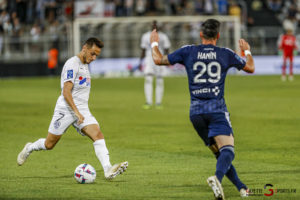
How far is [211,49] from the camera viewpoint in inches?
301

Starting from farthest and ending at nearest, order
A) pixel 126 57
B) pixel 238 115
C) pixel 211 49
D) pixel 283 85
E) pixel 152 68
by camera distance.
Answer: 1. pixel 126 57
2. pixel 283 85
3. pixel 152 68
4. pixel 238 115
5. pixel 211 49

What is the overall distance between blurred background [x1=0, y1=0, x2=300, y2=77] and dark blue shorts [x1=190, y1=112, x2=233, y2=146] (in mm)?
30020

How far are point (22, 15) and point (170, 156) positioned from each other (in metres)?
30.2

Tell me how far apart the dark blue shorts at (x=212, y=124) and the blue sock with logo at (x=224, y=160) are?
189 millimetres

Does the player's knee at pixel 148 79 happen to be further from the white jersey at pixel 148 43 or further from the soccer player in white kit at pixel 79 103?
the soccer player in white kit at pixel 79 103

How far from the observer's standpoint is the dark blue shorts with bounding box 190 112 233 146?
7.52m

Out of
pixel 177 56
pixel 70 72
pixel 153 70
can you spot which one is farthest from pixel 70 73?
pixel 153 70

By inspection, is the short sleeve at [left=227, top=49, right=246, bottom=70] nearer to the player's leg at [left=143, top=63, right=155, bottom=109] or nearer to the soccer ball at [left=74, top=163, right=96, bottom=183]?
the soccer ball at [left=74, top=163, right=96, bottom=183]

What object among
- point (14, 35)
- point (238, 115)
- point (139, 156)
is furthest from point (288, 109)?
point (14, 35)

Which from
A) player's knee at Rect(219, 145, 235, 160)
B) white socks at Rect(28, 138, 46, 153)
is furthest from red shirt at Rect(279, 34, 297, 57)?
player's knee at Rect(219, 145, 235, 160)

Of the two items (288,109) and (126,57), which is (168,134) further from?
(126,57)

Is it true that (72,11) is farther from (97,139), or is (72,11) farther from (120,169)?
(120,169)

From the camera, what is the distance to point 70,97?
29.6ft

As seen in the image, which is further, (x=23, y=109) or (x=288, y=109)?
(x=23, y=109)
